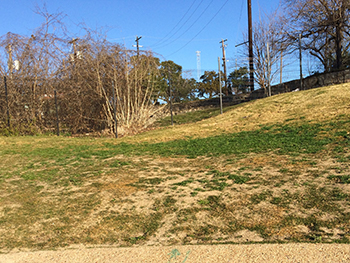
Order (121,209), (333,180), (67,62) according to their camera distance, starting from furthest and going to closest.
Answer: (67,62) → (333,180) → (121,209)

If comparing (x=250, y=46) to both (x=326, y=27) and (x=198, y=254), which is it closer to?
(x=326, y=27)

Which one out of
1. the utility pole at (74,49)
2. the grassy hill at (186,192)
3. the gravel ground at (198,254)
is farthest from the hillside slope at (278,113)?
the gravel ground at (198,254)

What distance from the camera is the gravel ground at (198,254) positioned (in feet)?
9.55

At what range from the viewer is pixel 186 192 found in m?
4.81

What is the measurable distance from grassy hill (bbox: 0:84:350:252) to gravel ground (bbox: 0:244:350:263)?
0.55ft

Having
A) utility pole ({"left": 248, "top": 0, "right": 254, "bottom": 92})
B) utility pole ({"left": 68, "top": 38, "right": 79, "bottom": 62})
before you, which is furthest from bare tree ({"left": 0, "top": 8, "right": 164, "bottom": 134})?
utility pole ({"left": 248, "top": 0, "right": 254, "bottom": 92})

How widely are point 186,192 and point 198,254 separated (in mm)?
1744

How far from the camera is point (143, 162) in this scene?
721 cm

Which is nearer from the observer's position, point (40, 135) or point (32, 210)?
point (32, 210)

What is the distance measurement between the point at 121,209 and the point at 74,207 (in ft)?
2.28

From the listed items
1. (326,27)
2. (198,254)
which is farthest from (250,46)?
(198,254)

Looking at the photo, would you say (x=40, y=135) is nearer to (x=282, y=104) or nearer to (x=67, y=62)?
(x=67, y=62)

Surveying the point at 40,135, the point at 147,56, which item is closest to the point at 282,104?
the point at 147,56

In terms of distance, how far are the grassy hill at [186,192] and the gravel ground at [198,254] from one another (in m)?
0.17
